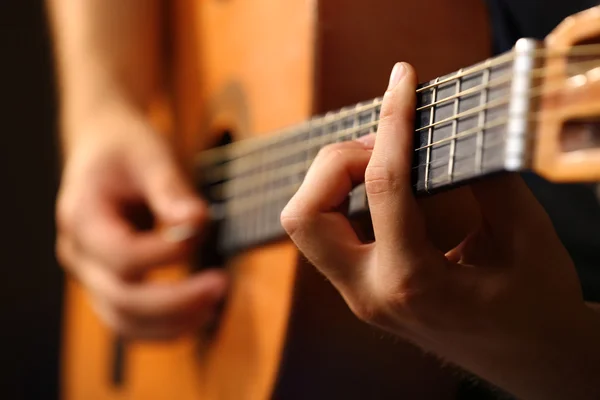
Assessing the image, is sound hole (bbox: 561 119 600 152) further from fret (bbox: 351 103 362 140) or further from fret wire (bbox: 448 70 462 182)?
fret (bbox: 351 103 362 140)

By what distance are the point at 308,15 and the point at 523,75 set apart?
11.4 inches

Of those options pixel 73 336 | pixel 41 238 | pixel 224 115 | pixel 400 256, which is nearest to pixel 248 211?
pixel 224 115

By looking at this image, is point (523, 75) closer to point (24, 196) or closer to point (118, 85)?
point (118, 85)

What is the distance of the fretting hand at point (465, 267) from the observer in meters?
0.37

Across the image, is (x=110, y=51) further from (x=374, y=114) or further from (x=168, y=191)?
(x=374, y=114)

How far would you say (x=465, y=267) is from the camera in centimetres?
39

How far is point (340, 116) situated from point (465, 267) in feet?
0.50

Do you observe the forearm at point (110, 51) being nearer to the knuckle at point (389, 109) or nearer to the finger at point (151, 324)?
the finger at point (151, 324)

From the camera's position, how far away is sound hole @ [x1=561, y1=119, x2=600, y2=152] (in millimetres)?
301

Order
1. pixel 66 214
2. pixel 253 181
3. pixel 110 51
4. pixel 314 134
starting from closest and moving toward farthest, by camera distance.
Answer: pixel 314 134
pixel 253 181
pixel 66 214
pixel 110 51

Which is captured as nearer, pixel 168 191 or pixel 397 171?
pixel 397 171

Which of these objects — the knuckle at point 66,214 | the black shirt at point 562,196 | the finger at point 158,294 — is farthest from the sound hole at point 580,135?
the knuckle at point 66,214

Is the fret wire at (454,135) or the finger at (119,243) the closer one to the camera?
the fret wire at (454,135)

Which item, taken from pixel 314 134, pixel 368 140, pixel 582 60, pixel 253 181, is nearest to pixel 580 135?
pixel 582 60
